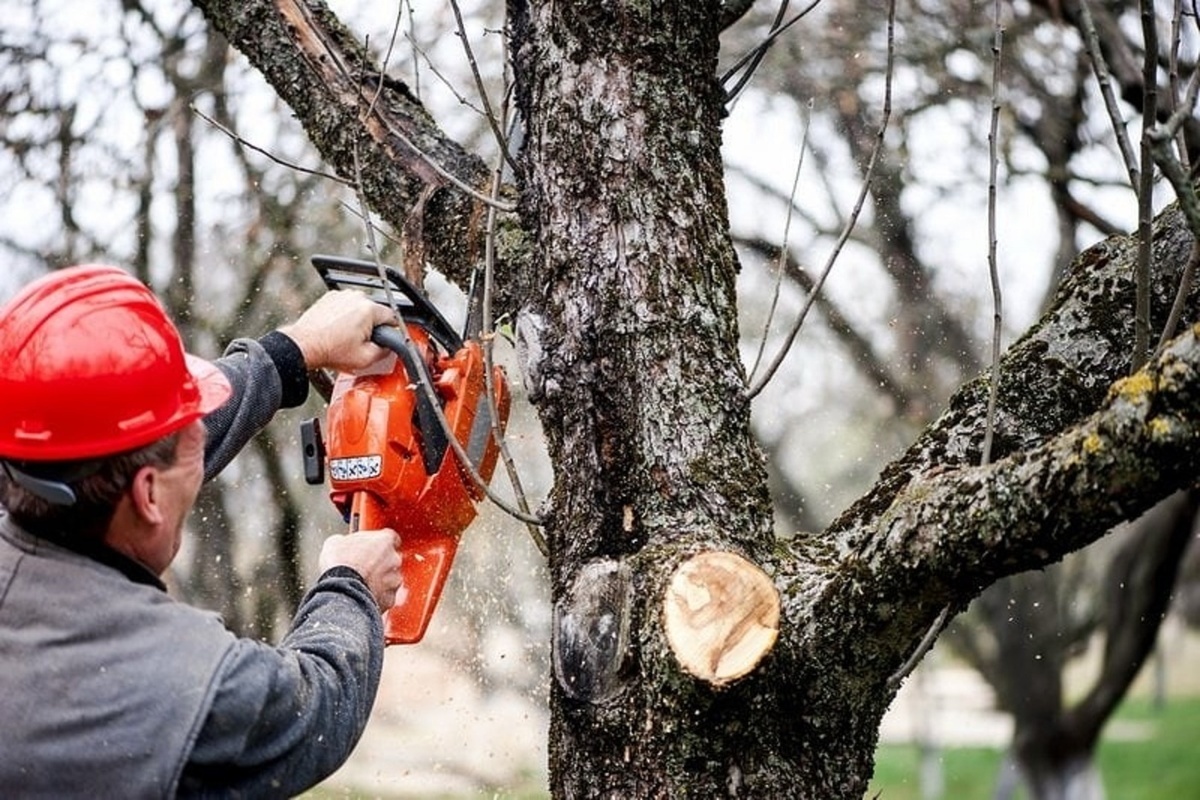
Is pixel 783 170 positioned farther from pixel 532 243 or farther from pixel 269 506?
pixel 532 243

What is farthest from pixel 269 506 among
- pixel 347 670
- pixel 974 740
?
pixel 974 740

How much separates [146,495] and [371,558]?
466mm

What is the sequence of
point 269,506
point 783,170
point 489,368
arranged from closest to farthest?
point 489,368 → point 269,506 → point 783,170

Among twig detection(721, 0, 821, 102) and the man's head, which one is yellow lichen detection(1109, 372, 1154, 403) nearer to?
twig detection(721, 0, 821, 102)

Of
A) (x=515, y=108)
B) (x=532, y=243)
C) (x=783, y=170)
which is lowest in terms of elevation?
(x=532, y=243)

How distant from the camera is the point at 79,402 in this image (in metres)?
1.70

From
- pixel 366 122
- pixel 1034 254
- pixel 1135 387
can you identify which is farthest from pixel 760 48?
pixel 1034 254

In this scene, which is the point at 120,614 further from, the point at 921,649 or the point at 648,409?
the point at 921,649

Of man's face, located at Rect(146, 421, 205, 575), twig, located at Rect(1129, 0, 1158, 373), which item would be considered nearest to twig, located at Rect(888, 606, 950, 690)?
twig, located at Rect(1129, 0, 1158, 373)

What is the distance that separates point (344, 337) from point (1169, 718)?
871 inches

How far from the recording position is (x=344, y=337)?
7.92 feet

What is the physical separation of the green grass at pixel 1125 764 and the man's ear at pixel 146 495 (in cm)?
1376

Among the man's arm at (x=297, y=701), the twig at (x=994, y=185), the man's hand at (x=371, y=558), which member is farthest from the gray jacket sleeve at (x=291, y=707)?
the twig at (x=994, y=185)

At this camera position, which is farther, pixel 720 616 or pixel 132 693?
pixel 720 616
